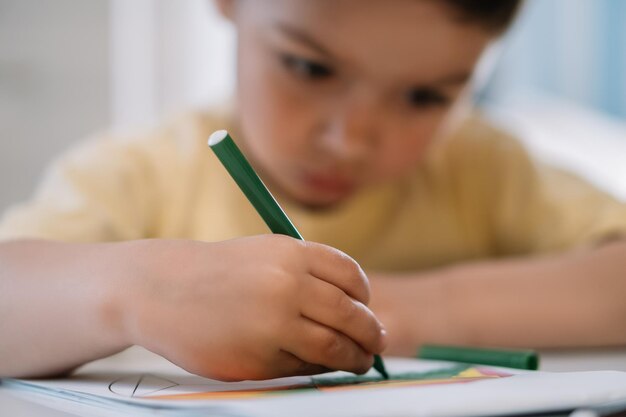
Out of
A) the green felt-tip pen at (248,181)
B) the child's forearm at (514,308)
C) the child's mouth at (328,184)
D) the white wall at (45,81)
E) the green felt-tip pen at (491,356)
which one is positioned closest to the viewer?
the green felt-tip pen at (248,181)

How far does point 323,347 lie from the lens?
29cm

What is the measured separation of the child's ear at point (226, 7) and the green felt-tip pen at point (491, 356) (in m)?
0.40

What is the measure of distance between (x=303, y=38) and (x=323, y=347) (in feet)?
1.14

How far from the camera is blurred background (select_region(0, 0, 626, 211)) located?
1.12 meters

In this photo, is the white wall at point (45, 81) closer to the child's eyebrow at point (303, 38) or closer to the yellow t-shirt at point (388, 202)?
the yellow t-shirt at point (388, 202)

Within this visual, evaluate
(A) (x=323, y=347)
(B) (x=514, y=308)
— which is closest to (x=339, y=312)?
(A) (x=323, y=347)

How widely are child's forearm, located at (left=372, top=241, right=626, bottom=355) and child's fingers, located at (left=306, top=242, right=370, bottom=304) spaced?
0.23 metres

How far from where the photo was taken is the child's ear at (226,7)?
712 millimetres

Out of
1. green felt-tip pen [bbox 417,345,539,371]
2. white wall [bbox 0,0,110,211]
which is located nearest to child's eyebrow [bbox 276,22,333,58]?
green felt-tip pen [bbox 417,345,539,371]

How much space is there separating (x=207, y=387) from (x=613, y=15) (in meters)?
1.35

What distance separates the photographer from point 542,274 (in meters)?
0.60

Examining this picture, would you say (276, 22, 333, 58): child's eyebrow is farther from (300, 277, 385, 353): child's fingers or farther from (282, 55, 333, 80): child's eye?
(300, 277, 385, 353): child's fingers

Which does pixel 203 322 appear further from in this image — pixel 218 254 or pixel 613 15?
pixel 613 15

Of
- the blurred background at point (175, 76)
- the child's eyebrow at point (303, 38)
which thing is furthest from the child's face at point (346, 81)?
the blurred background at point (175, 76)
